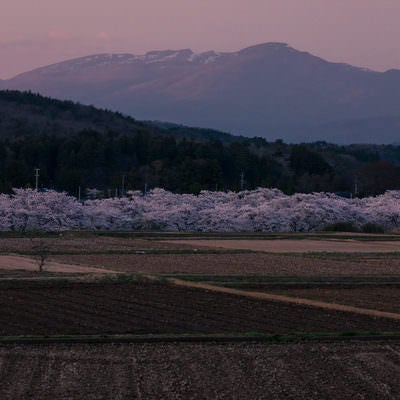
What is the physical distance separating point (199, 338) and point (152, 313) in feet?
12.0

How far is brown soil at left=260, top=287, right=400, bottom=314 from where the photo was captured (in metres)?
24.0

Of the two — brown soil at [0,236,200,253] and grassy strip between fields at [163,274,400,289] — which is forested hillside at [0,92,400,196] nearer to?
brown soil at [0,236,200,253]

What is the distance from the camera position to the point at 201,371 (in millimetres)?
15266

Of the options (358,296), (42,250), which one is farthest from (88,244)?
(358,296)

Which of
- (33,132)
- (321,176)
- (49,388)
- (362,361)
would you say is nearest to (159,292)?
(362,361)

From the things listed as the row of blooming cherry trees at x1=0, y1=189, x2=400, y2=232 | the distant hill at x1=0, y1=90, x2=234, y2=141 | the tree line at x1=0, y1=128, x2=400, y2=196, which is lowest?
the row of blooming cherry trees at x1=0, y1=189, x2=400, y2=232

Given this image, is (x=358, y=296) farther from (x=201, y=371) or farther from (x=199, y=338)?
(x=201, y=371)

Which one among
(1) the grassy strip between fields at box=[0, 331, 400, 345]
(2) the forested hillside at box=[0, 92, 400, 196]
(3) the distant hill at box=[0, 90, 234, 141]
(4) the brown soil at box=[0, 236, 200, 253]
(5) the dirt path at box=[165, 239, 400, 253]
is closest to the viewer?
(1) the grassy strip between fields at box=[0, 331, 400, 345]

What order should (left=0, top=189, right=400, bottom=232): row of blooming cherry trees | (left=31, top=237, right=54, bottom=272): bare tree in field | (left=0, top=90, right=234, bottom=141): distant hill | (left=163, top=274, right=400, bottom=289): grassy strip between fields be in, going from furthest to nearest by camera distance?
1. (left=0, top=90, right=234, bottom=141): distant hill
2. (left=0, top=189, right=400, bottom=232): row of blooming cherry trees
3. (left=31, top=237, right=54, bottom=272): bare tree in field
4. (left=163, top=274, right=400, bottom=289): grassy strip between fields

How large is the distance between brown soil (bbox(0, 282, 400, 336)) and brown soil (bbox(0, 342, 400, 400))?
198cm

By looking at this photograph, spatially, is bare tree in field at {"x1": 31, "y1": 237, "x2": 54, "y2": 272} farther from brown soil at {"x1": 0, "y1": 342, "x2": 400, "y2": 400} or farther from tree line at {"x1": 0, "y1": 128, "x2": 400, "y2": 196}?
tree line at {"x1": 0, "y1": 128, "x2": 400, "y2": 196}

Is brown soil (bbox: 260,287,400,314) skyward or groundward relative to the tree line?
groundward

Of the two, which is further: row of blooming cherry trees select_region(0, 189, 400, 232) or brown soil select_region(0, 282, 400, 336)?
row of blooming cherry trees select_region(0, 189, 400, 232)

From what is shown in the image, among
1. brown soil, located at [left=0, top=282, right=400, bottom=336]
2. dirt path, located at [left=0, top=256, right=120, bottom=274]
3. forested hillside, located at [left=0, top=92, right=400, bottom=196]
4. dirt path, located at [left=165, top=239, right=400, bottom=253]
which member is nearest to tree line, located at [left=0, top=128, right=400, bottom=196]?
forested hillside, located at [left=0, top=92, right=400, bottom=196]
